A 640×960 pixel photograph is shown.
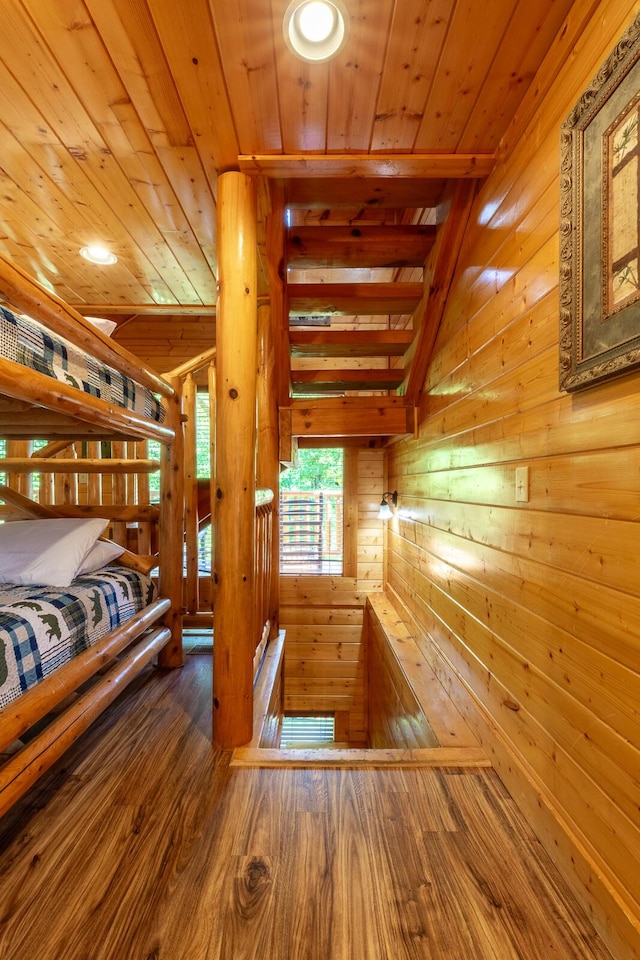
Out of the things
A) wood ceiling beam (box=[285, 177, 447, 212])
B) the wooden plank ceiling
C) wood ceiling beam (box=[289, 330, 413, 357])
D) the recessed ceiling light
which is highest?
the recessed ceiling light

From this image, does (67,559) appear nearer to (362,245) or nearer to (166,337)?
(362,245)

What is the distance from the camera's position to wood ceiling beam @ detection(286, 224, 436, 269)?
2084 mm

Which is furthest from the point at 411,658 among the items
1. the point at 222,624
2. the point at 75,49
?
the point at 75,49

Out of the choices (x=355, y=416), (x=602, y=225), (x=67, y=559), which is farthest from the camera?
(x=355, y=416)

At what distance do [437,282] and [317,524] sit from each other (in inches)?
118

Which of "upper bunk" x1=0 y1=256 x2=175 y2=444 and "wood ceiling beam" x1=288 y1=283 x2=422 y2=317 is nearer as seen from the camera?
"upper bunk" x1=0 y1=256 x2=175 y2=444

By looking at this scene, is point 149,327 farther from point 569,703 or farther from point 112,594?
point 569,703

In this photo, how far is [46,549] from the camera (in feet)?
6.01

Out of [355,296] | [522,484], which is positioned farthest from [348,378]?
[522,484]

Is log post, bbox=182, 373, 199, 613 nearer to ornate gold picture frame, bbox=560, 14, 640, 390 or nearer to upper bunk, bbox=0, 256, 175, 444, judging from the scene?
upper bunk, bbox=0, 256, 175, 444

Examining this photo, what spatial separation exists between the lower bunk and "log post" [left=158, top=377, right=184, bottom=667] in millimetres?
257

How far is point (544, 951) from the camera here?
0.90 meters

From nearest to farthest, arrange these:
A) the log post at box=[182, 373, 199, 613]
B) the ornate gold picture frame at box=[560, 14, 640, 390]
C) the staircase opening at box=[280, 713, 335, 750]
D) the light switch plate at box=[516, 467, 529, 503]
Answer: the ornate gold picture frame at box=[560, 14, 640, 390]
the light switch plate at box=[516, 467, 529, 503]
the log post at box=[182, 373, 199, 613]
the staircase opening at box=[280, 713, 335, 750]

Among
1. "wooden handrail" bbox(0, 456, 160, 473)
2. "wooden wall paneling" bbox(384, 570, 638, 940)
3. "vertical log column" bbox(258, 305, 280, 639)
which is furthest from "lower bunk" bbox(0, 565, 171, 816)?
"wooden wall paneling" bbox(384, 570, 638, 940)
